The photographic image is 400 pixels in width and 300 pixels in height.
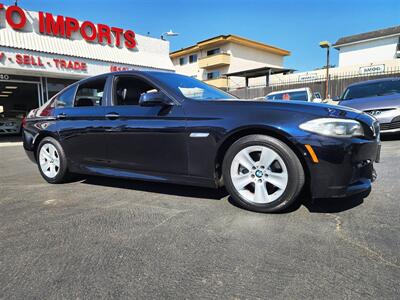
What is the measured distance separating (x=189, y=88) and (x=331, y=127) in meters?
1.69

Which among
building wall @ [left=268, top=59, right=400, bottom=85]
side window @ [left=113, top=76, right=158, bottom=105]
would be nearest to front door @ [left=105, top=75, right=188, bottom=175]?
side window @ [left=113, top=76, right=158, bottom=105]

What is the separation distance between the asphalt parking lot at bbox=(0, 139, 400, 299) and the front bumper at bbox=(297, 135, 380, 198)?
266mm

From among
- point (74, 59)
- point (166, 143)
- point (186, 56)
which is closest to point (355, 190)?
point (166, 143)

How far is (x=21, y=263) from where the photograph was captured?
2.22 m

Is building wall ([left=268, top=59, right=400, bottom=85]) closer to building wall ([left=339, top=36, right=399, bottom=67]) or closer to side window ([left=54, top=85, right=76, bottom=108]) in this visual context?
building wall ([left=339, top=36, right=399, bottom=67])

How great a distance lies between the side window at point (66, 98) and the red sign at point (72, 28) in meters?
10.1

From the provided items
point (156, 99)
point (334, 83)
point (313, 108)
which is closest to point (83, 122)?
point (156, 99)

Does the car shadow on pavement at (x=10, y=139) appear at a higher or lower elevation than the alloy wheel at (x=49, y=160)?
lower

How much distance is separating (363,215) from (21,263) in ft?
8.95

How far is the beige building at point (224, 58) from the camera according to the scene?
32750mm

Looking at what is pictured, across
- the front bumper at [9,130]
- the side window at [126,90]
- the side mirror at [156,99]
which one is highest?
the side window at [126,90]

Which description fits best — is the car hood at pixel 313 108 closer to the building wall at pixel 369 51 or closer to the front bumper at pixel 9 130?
the front bumper at pixel 9 130

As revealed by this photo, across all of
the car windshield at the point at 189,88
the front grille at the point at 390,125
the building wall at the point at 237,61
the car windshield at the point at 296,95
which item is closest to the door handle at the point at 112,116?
the car windshield at the point at 189,88

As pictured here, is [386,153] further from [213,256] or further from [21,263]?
[21,263]
